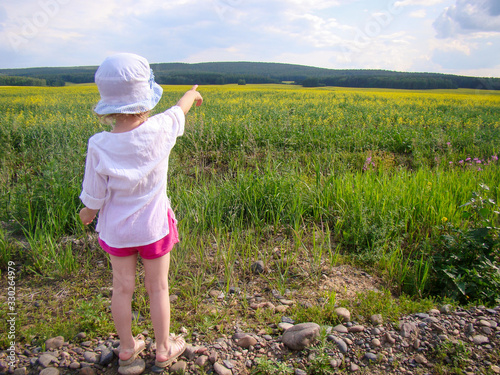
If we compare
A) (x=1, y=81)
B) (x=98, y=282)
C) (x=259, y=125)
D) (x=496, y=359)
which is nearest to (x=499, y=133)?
(x=259, y=125)

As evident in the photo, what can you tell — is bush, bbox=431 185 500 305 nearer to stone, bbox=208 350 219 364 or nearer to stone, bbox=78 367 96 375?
stone, bbox=208 350 219 364

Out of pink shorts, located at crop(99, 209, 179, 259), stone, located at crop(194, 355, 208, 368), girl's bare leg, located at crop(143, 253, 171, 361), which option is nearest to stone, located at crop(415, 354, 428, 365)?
stone, located at crop(194, 355, 208, 368)

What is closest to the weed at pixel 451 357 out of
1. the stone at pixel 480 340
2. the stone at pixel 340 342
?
the stone at pixel 480 340

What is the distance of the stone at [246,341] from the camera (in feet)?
7.07

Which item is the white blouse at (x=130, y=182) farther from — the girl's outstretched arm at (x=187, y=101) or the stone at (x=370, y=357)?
the stone at (x=370, y=357)

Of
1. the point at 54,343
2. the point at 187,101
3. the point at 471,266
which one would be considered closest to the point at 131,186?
the point at 187,101

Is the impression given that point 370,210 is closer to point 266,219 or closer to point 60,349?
point 266,219

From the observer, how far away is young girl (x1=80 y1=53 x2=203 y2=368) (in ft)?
5.46

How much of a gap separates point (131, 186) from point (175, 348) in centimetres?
107

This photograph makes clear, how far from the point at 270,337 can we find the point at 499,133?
31.2 feet

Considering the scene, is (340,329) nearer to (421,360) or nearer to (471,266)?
(421,360)

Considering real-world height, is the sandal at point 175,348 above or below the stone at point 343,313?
below

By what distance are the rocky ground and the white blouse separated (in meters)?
0.86

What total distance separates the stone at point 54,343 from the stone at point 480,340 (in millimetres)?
2742
